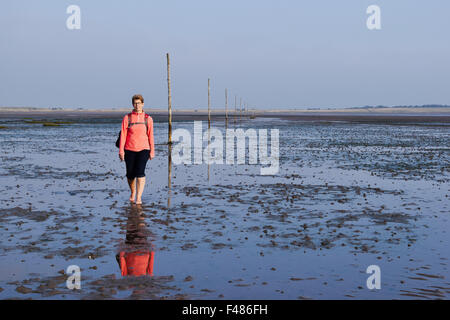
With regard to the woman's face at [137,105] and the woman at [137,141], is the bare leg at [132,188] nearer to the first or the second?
the woman at [137,141]

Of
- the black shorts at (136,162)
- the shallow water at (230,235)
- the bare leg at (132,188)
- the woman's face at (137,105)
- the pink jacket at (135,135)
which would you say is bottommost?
the shallow water at (230,235)

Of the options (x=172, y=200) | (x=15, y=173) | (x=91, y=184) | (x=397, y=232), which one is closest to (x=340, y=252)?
(x=397, y=232)

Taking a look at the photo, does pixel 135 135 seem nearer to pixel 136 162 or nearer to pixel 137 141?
pixel 137 141

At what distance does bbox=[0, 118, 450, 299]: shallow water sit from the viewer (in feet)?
26.1

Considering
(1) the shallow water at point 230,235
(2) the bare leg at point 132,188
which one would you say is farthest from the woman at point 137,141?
(1) the shallow water at point 230,235

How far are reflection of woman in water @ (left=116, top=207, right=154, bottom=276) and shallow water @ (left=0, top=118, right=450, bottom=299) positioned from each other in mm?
64

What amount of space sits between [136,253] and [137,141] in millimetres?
5711

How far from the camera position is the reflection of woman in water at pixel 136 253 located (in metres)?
8.75

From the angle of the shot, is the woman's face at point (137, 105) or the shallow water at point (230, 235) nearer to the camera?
the shallow water at point (230, 235)

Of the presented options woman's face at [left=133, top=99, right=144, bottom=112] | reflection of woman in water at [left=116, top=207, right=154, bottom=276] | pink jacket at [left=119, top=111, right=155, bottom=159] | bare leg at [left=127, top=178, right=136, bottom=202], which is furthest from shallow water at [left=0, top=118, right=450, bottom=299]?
woman's face at [left=133, top=99, right=144, bottom=112]

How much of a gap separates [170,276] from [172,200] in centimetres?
788

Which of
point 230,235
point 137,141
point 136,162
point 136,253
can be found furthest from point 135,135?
point 136,253

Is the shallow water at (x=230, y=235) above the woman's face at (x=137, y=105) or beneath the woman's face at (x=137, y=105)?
beneath
